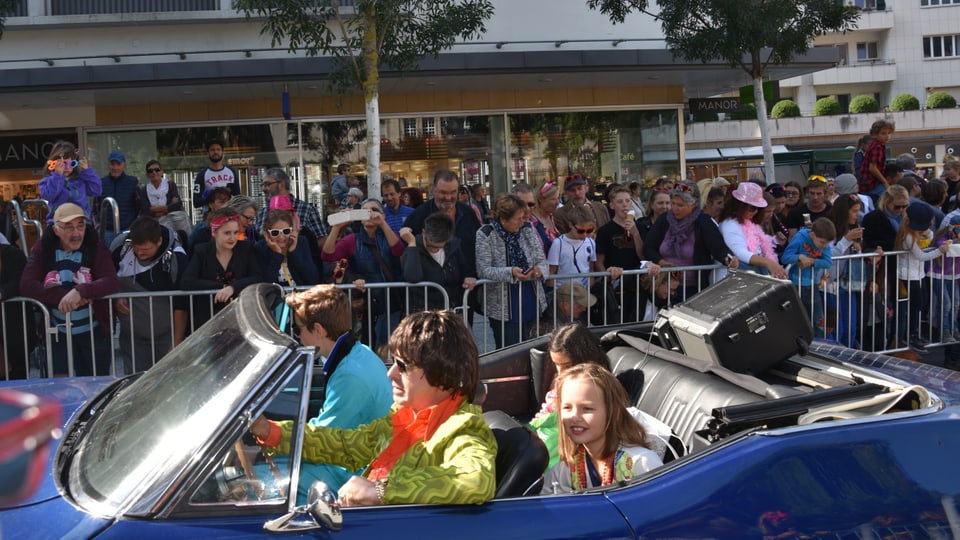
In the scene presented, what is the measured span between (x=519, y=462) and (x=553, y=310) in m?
4.45

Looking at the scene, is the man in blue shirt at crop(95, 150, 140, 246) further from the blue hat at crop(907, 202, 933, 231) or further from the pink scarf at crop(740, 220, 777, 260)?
the blue hat at crop(907, 202, 933, 231)

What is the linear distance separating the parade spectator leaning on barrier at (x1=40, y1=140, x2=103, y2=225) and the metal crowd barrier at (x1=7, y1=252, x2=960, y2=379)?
86.7 inches

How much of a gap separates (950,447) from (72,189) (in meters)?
8.15

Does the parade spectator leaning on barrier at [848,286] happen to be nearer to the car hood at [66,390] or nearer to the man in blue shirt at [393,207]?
the man in blue shirt at [393,207]

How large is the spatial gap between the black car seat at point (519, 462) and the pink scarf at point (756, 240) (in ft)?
16.3

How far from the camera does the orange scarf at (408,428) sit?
314 centimetres

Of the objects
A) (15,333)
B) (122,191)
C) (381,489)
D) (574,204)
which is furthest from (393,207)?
(381,489)

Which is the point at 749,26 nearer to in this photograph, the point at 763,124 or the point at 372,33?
the point at 763,124

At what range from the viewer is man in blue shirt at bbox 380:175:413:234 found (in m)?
9.05

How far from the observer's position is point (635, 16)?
54.4 feet

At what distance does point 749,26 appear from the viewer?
1359 centimetres

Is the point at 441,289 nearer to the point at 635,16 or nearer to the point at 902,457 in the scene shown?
the point at 902,457

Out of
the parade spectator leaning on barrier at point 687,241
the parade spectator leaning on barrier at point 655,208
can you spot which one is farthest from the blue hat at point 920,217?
the parade spectator leaning on barrier at point 655,208

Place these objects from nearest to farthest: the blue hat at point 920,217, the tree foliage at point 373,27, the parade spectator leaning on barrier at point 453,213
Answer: the parade spectator leaning on barrier at point 453,213, the blue hat at point 920,217, the tree foliage at point 373,27
